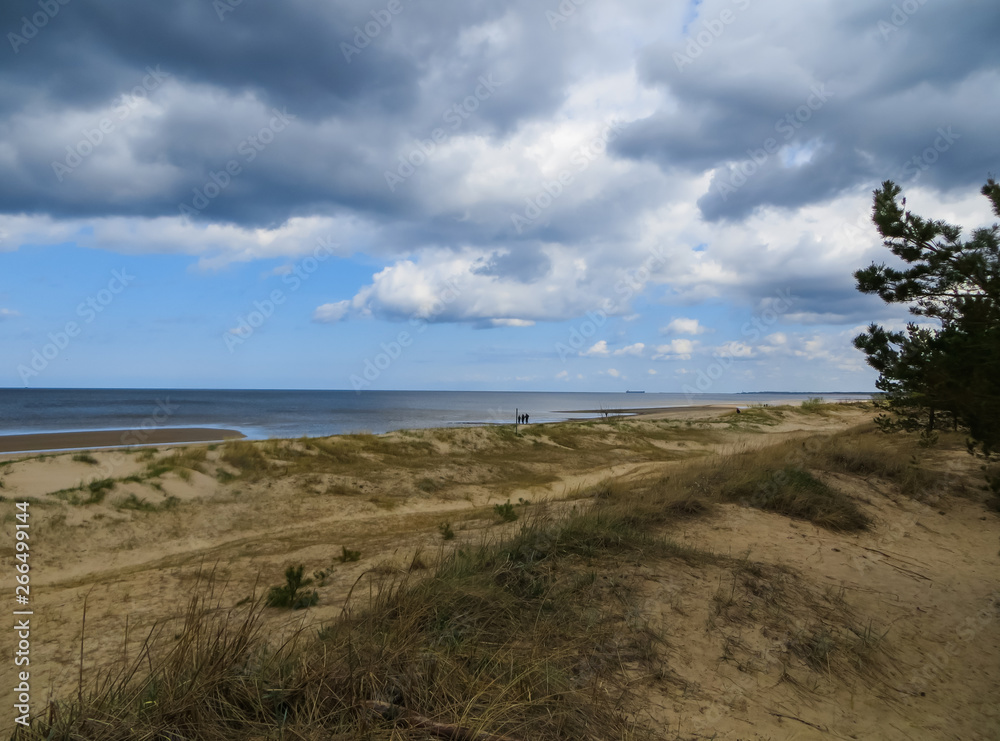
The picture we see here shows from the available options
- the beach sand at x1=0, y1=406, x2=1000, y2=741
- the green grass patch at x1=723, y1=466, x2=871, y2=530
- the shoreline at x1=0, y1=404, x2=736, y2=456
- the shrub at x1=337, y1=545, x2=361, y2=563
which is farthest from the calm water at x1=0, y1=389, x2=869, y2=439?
the green grass patch at x1=723, y1=466, x2=871, y2=530

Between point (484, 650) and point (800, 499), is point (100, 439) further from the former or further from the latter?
point (484, 650)

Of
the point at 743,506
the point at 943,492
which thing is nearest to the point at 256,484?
the point at 743,506

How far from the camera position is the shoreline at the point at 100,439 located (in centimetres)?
3003

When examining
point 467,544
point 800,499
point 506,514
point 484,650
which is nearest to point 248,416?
point 506,514

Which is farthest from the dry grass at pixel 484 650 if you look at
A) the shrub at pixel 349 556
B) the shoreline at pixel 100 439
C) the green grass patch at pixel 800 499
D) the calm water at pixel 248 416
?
the calm water at pixel 248 416

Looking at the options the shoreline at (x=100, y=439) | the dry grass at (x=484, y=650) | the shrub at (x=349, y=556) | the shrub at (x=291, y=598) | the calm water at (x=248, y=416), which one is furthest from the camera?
the calm water at (x=248, y=416)

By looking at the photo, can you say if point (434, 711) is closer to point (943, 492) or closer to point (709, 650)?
point (709, 650)

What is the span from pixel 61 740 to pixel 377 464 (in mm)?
15251

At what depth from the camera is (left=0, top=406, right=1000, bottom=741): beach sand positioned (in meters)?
4.23

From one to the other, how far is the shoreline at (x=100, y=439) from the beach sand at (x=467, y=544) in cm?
1844

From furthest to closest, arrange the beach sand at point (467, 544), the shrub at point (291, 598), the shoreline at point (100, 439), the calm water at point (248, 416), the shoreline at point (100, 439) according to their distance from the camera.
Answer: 1. the calm water at point (248, 416)
2. the shoreline at point (100, 439)
3. the shoreline at point (100, 439)
4. the shrub at point (291, 598)
5. the beach sand at point (467, 544)

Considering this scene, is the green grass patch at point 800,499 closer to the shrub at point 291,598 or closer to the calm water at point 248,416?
the shrub at point 291,598

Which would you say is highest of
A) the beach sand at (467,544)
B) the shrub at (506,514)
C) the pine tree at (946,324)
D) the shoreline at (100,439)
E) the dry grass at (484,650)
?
the pine tree at (946,324)

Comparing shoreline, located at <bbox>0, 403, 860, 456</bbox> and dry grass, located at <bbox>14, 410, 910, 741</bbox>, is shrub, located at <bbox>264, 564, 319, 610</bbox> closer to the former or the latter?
dry grass, located at <bbox>14, 410, 910, 741</bbox>
